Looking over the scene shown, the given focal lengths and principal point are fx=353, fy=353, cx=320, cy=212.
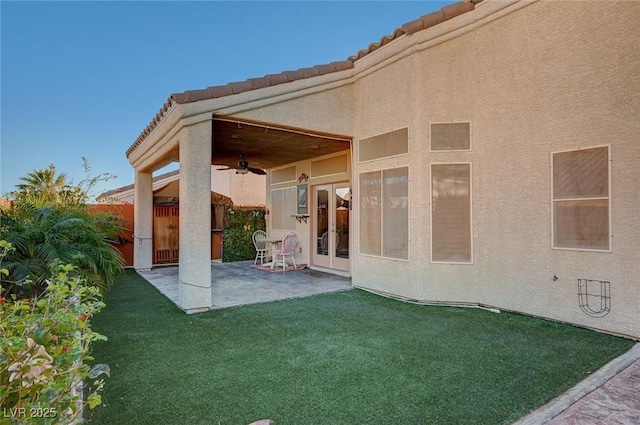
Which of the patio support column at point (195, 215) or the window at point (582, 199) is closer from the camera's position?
the window at point (582, 199)

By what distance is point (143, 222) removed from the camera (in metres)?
11.0

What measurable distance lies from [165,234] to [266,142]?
5.66 m

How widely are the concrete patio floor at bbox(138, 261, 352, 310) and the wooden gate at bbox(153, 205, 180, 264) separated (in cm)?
76

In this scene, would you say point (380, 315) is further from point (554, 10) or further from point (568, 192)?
point (554, 10)

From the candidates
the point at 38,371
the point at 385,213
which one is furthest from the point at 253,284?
the point at 38,371

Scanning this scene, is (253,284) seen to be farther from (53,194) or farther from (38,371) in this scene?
(38,371)

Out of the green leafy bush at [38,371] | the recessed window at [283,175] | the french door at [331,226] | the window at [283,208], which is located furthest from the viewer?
the recessed window at [283,175]

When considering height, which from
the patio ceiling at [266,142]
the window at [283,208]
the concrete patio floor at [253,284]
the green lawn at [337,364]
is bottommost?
the green lawn at [337,364]

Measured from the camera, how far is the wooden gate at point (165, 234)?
11750 mm

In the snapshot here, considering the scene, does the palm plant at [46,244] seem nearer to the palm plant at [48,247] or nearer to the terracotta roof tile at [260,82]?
the palm plant at [48,247]

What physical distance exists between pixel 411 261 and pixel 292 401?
4.06m

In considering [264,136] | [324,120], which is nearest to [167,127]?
[264,136]

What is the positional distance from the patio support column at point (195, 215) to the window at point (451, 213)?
4028mm

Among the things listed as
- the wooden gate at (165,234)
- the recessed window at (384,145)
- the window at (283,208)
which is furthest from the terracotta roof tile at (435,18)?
the wooden gate at (165,234)
